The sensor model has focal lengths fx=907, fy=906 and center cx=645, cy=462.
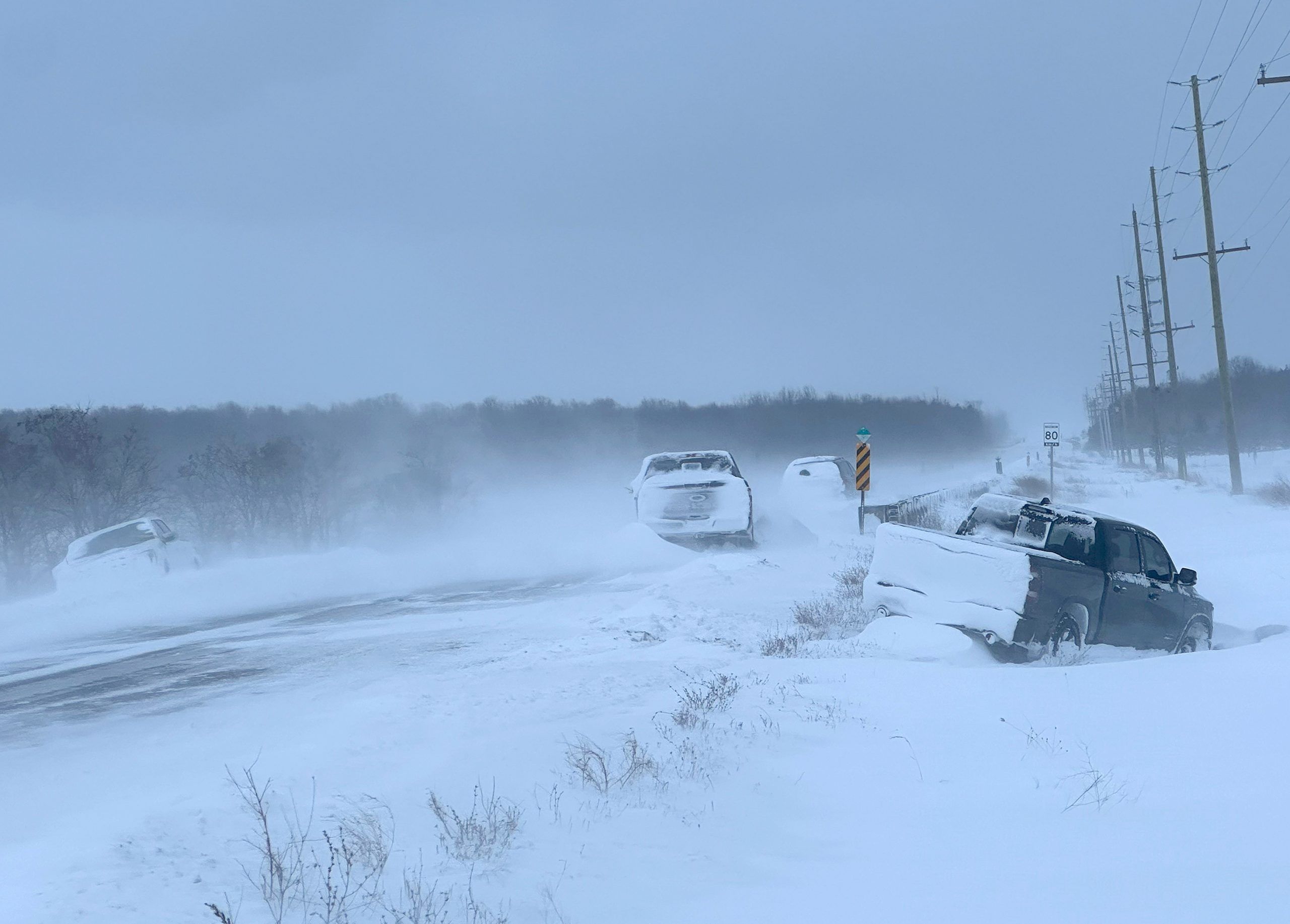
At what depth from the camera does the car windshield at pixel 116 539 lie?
54.8 feet

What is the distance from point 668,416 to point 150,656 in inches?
2515

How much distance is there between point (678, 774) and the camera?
16.6 ft

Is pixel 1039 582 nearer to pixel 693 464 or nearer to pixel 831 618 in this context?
pixel 831 618

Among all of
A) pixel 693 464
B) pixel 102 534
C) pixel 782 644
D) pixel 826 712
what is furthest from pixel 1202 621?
pixel 102 534

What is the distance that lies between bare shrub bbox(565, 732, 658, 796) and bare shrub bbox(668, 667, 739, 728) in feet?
1.71

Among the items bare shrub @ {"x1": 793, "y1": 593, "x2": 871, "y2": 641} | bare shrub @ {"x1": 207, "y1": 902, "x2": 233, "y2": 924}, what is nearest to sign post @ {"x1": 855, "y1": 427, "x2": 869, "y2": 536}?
bare shrub @ {"x1": 793, "y1": 593, "x2": 871, "y2": 641}

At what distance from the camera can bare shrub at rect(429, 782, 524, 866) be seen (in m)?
3.98

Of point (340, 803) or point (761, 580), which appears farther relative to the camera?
point (761, 580)

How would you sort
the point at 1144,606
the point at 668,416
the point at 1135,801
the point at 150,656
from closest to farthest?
1. the point at 1135,801
2. the point at 1144,606
3. the point at 150,656
4. the point at 668,416

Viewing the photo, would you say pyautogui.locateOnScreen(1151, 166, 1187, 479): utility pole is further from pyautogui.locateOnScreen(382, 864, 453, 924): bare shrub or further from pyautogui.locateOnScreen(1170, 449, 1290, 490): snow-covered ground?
pyautogui.locateOnScreen(382, 864, 453, 924): bare shrub

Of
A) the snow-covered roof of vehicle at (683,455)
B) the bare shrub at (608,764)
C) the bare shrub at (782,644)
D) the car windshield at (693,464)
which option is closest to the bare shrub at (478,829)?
the bare shrub at (608,764)

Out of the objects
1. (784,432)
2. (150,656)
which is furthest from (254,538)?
(784,432)

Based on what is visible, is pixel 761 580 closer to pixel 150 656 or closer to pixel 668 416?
pixel 150 656

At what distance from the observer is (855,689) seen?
6.87m
